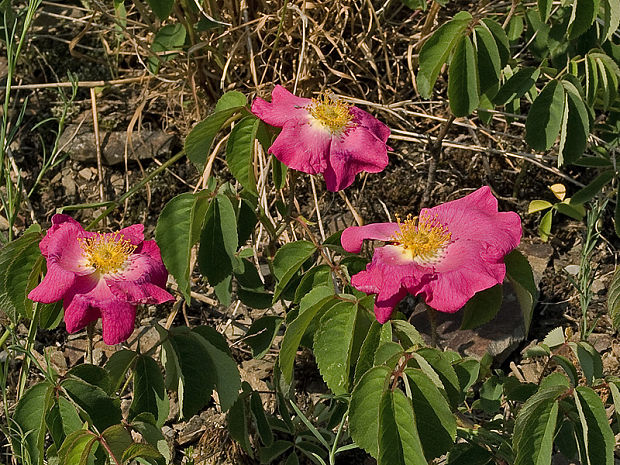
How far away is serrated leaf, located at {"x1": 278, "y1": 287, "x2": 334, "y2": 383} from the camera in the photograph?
1315 millimetres

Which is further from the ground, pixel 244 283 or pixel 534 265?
pixel 244 283

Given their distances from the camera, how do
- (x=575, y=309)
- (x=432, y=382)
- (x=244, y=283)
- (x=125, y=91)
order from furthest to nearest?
(x=125, y=91)
(x=575, y=309)
(x=244, y=283)
(x=432, y=382)

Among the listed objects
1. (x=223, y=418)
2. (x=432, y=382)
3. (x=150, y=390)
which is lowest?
(x=223, y=418)

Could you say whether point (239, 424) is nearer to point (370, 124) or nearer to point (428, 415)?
point (428, 415)

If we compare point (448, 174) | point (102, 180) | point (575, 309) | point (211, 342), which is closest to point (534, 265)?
point (575, 309)

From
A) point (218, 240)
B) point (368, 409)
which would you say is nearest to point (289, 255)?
point (218, 240)

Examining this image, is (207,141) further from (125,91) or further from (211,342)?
(125,91)

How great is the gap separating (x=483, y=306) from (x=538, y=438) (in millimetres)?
244

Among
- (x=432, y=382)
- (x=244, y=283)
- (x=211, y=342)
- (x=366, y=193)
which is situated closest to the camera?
(x=432, y=382)

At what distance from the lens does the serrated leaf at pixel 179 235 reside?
1.36m

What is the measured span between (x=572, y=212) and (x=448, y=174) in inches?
14.3

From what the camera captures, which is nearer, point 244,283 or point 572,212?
point 244,283

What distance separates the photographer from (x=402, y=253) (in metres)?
1.40

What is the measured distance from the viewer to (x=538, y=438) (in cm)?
125
